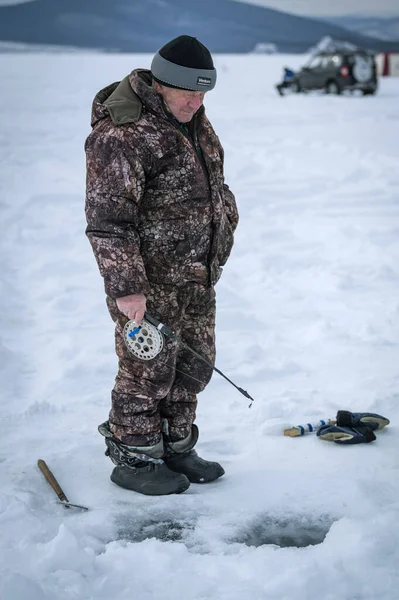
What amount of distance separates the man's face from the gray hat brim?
0.08ft

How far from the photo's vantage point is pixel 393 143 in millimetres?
10734

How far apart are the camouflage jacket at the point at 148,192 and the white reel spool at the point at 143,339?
0.14 metres

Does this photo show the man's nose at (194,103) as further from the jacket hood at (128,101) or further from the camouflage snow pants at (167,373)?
the camouflage snow pants at (167,373)

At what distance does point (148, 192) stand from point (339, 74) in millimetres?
16379

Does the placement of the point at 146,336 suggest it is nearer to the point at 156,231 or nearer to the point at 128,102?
the point at 156,231

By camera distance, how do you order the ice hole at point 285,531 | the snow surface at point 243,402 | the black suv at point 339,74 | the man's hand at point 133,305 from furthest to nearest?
1. the black suv at point 339,74
2. the man's hand at point 133,305
3. the ice hole at point 285,531
4. the snow surface at point 243,402

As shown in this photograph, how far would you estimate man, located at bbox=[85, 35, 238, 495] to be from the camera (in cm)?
282

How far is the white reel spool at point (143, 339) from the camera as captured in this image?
294 centimetres

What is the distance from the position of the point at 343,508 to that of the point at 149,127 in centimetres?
147

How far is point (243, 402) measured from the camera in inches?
160

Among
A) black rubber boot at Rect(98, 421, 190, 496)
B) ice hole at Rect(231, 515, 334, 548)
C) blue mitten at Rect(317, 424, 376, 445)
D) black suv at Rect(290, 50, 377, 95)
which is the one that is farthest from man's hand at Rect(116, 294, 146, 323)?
black suv at Rect(290, 50, 377, 95)

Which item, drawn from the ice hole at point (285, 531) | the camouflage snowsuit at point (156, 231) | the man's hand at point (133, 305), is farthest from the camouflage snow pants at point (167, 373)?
the ice hole at point (285, 531)

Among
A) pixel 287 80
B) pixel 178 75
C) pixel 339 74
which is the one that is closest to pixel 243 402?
pixel 178 75

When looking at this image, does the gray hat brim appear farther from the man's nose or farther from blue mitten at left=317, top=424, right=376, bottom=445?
blue mitten at left=317, top=424, right=376, bottom=445
